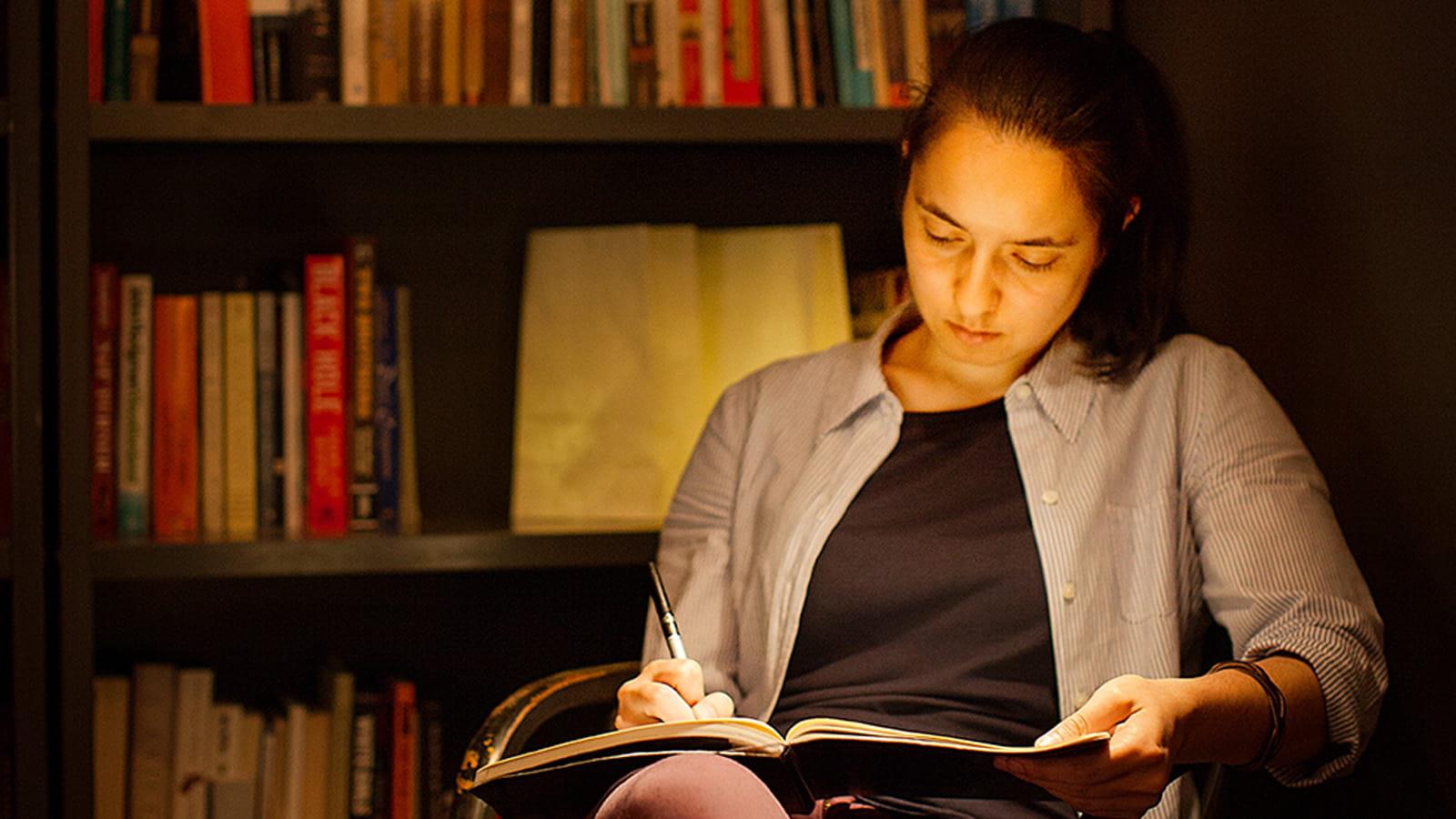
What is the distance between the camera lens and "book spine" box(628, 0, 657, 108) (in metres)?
1.67

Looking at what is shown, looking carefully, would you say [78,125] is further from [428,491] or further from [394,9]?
[428,491]

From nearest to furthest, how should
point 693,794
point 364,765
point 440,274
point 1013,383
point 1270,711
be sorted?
point 693,794 → point 1270,711 → point 1013,383 → point 364,765 → point 440,274

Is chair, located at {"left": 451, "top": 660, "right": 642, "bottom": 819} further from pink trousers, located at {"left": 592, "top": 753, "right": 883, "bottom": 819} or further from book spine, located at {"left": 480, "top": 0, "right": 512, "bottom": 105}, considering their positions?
book spine, located at {"left": 480, "top": 0, "right": 512, "bottom": 105}

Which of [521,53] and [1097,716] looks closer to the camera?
[1097,716]

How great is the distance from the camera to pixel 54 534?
5.15 ft

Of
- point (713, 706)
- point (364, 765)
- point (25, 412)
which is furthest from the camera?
point (364, 765)

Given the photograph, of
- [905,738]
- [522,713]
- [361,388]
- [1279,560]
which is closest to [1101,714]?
[905,738]

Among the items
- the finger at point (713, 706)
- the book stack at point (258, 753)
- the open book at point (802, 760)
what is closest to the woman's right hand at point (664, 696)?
the finger at point (713, 706)

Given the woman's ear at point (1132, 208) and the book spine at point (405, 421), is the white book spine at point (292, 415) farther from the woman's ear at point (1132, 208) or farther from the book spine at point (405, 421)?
the woman's ear at point (1132, 208)

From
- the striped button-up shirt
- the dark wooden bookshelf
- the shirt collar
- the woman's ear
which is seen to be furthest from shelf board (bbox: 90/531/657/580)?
the woman's ear

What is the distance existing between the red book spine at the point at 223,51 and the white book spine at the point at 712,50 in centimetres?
53

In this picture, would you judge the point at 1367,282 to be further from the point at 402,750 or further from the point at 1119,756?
the point at 402,750

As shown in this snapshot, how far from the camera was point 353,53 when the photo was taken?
161 centimetres

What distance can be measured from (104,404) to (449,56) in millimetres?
570
